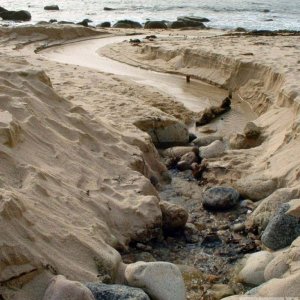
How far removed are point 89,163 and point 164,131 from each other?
8.51 ft

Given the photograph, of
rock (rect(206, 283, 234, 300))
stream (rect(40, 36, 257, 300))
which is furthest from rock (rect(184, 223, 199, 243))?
rock (rect(206, 283, 234, 300))

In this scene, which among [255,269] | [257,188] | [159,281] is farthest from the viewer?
[257,188]

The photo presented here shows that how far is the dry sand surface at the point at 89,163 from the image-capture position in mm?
4076

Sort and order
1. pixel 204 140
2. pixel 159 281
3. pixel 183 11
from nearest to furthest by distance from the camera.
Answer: pixel 159 281 → pixel 204 140 → pixel 183 11

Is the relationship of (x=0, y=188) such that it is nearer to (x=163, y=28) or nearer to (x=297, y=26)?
(x=163, y=28)

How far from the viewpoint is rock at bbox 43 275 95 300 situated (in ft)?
11.6

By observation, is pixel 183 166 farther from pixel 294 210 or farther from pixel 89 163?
pixel 294 210

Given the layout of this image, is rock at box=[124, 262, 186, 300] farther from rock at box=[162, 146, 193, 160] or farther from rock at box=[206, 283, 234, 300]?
rock at box=[162, 146, 193, 160]

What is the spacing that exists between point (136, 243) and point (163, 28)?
20.6m

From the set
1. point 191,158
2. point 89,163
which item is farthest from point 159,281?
point 191,158

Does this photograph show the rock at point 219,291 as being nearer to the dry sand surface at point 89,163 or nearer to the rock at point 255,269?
the rock at point 255,269

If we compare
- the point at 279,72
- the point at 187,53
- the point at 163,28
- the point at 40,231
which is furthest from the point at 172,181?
the point at 163,28

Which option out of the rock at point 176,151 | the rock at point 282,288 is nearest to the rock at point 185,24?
the rock at point 176,151

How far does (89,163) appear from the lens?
20.0 feet
